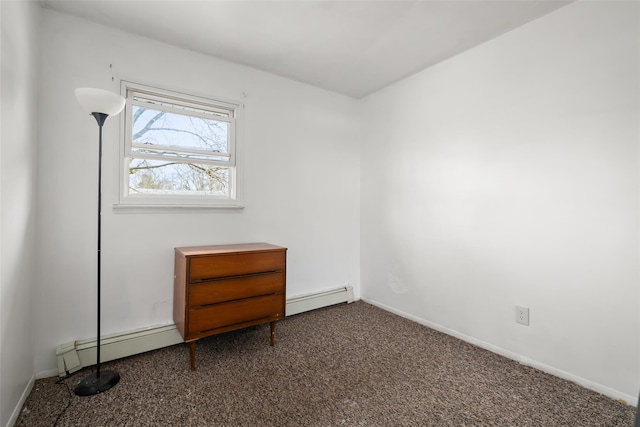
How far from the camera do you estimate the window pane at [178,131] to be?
2354 millimetres

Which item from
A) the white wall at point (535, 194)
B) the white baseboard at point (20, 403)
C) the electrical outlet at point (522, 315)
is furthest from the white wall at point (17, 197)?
the electrical outlet at point (522, 315)

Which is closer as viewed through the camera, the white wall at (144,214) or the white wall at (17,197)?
the white wall at (17,197)

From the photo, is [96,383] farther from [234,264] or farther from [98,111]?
[98,111]

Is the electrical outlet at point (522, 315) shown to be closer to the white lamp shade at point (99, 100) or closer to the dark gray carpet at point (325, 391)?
the dark gray carpet at point (325, 391)

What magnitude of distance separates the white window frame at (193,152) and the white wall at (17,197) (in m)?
0.50

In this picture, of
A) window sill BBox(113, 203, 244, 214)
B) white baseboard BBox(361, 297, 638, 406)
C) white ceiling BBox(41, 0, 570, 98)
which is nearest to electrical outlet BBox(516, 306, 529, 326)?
white baseboard BBox(361, 297, 638, 406)

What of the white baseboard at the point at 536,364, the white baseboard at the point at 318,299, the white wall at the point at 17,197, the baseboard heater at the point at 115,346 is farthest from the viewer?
the white baseboard at the point at 318,299

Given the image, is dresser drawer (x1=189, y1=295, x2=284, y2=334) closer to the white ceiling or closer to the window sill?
the window sill

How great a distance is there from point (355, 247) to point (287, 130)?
5.23 feet

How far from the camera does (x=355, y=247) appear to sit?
3.61m

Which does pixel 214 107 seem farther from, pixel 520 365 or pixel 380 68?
pixel 520 365

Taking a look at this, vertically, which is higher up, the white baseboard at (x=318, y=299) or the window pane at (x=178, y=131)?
the window pane at (x=178, y=131)

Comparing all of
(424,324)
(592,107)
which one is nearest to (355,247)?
(424,324)

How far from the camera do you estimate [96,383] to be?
71.0 inches
